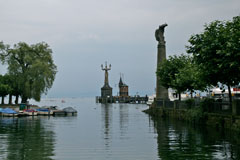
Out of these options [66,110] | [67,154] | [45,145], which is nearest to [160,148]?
[67,154]

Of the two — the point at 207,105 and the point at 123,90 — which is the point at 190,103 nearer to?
the point at 207,105

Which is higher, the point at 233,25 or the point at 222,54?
the point at 233,25

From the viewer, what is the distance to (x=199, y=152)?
55.8 ft

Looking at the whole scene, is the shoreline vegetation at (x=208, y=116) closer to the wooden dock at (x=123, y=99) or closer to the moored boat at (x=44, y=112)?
the moored boat at (x=44, y=112)

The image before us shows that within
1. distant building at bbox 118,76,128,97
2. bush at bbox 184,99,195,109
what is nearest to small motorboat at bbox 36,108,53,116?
bush at bbox 184,99,195,109

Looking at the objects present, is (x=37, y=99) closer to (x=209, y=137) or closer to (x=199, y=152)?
(x=209, y=137)

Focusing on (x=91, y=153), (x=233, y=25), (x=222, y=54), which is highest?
(x=233, y=25)

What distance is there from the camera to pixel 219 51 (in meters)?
21.3

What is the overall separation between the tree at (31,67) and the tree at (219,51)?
3959cm

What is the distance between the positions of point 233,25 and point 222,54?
3763mm

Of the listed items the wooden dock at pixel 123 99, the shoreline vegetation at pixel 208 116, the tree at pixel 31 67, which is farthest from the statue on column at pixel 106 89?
the shoreline vegetation at pixel 208 116

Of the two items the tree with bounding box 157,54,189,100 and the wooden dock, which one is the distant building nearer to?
the wooden dock

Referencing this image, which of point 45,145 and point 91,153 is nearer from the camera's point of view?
point 91,153

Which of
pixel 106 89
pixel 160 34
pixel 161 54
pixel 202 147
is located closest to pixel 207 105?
pixel 202 147
